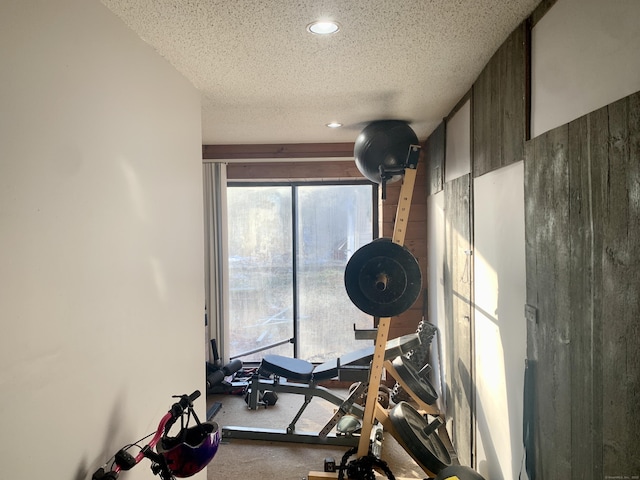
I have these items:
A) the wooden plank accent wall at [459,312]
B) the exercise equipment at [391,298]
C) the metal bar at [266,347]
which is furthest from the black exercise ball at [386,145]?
the metal bar at [266,347]

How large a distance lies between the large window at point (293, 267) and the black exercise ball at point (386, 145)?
1.38 meters

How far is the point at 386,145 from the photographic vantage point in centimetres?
262

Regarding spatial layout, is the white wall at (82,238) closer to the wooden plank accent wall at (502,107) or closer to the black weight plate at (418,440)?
the black weight plate at (418,440)

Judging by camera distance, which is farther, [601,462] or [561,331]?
[561,331]

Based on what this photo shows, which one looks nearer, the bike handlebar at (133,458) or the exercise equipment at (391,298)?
the bike handlebar at (133,458)

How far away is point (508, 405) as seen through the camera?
1677 millimetres

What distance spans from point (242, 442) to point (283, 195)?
7.60 ft

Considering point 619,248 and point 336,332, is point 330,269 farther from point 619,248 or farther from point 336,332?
point 619,248

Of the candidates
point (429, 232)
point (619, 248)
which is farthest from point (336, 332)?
point (619, 248)

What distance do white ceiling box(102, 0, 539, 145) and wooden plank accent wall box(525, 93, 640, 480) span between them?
0.58 m

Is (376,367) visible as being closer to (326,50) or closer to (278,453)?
(278,453)

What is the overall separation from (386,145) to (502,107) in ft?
3.25

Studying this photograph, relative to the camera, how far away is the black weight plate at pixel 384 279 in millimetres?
2178

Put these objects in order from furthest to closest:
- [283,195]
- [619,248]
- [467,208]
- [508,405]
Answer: [283,195] < [467,208] < [508,405] < [619,248]
